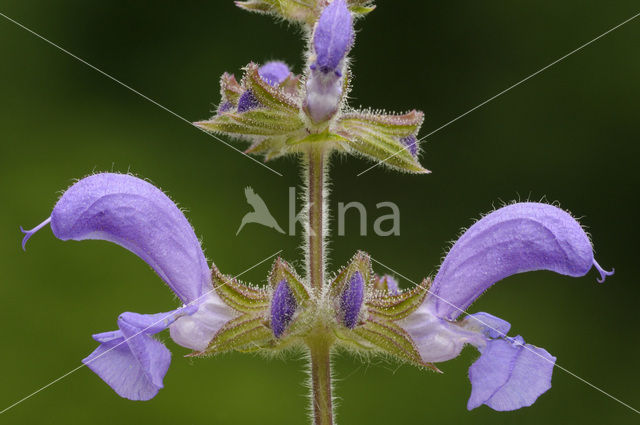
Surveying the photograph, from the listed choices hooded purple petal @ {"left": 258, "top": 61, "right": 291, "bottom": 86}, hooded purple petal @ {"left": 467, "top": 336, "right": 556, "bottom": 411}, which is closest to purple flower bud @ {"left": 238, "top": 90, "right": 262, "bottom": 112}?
hooded purple petal @ {"left": 258, "top": 61, "right": 291, "bottom": 86}

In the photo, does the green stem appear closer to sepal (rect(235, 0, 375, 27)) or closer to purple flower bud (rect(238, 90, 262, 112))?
purple flower bud (rect(238, 90, 262, 112))

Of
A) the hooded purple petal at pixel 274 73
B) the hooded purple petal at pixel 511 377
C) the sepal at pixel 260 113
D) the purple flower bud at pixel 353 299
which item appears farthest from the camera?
the hooded purple petal at pixel 274 73

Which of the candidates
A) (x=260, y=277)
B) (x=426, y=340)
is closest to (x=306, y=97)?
(x=426, y=340)

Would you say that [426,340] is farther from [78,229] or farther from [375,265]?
[375,265]

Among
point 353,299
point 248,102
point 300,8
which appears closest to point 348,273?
point 353,299

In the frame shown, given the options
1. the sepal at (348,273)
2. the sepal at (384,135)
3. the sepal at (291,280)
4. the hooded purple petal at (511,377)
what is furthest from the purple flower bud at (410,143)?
the hooded purple petal at (511,377)

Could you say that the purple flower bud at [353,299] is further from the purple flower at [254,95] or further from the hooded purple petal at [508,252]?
the purple flower at [254,95]
